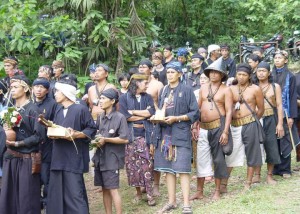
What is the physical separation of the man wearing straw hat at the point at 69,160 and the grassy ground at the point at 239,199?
1288 millimetres

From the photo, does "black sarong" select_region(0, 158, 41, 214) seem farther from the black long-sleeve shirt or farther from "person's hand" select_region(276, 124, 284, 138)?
"person's hand" select_region(276, 124, 284, 138)

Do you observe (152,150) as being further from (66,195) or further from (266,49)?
(266,49)

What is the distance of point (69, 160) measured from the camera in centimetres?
602

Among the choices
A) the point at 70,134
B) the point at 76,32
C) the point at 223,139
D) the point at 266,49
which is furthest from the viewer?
the point at 266,49

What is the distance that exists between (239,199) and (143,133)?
Result: 63.8 inches

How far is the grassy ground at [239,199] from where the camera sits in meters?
6.28

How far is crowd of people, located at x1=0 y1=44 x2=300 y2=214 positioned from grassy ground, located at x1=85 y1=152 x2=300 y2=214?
5.9 inches

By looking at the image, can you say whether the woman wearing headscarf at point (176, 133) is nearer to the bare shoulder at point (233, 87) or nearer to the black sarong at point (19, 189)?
the bare shoulder at point (233, 87)

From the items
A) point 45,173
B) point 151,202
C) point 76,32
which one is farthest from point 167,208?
point 76,32

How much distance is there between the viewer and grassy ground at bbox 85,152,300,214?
6.28 meters

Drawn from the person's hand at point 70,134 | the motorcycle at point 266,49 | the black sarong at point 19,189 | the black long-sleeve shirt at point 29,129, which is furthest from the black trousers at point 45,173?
the motorcycle at point 266,49

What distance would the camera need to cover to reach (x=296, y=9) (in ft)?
46.8

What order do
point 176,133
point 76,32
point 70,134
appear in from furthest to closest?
point 76,32, point 176,133, point 70,134

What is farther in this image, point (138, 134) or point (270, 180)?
point (270, 180)
